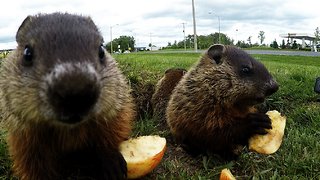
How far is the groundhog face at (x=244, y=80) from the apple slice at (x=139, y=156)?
1.29m

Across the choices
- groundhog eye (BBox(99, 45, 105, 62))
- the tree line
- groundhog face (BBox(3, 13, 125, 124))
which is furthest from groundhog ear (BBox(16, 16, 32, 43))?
the tree line

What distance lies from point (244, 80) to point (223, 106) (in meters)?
0.38

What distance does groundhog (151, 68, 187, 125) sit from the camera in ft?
20.7

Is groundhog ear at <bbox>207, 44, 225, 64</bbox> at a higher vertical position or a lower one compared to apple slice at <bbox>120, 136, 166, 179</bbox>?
higher

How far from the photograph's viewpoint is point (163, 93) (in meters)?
6.47

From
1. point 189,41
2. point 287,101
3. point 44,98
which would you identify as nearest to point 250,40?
point 189,41

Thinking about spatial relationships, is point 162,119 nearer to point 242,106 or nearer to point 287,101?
point 242,106

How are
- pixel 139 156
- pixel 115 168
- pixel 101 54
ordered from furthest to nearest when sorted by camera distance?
pixel 139 156 → pixel 115 168 → pixel 101 54

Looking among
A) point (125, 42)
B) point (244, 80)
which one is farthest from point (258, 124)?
point (125, 42)

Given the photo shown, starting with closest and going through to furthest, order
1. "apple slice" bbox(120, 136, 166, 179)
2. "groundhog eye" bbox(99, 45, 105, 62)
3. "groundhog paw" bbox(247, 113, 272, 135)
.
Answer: "groundhog eye" bbox(99, 45, 105, 62) < "apple slice" bbox(120, 136, 166, 179) < "groundhog paw" bbox(247, 113, 272, 135)

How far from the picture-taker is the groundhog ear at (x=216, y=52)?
5.26 meters

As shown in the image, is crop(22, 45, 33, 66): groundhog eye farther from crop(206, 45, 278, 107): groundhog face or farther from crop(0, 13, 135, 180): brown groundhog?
crop(206, 45, 278, 107): groundhog face

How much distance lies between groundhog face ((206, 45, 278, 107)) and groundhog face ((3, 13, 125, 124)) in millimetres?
1841

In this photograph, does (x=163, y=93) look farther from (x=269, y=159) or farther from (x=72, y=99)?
(x=72, y=99)
